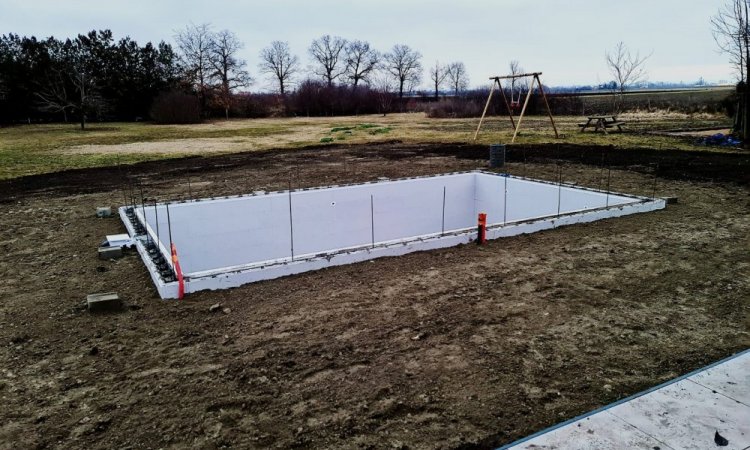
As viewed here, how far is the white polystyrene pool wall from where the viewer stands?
618 cm

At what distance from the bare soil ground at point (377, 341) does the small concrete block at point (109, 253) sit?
11cm

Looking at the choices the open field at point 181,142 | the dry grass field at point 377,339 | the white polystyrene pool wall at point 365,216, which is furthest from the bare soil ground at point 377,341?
the open field at point 181,142

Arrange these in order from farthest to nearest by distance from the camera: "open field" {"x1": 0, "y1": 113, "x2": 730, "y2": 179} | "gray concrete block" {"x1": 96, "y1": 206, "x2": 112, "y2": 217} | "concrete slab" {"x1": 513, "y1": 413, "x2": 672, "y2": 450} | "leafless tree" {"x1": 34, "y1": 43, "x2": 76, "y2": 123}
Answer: "leafless tree" {"x1": 34, "y1": 43, "x2": 76, "y2": 123} < "open field" {"x1": 0, "y1": 113, "x2": 730, "y2": 179} < "gray concrete block" {"x1": 96, "y1": 206, "x2": 112, "y2": 217} < "concrete slab" {"x1": 513, "y1": 413, "x2": 672, "y2": 450}

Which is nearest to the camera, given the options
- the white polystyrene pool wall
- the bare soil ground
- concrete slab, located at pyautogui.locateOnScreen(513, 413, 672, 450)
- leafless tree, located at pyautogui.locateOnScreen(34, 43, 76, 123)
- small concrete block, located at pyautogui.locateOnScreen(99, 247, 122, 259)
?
concrete slab, located at pyautogui.locateOnScreen(513, 413, 672, 450)

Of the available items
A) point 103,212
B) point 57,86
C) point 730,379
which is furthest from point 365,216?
point 57,86

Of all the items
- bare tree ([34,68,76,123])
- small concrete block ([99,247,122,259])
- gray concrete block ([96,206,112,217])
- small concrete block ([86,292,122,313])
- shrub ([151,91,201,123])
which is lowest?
small concrete block ([86,292,122,313])

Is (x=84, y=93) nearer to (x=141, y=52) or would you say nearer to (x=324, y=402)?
(x=141, y=52)

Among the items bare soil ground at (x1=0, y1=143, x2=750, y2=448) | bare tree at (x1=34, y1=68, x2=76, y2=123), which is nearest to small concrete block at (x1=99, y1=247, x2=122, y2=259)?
bare soil ground at (x1=0, y1=143, x2=750, y2=448)

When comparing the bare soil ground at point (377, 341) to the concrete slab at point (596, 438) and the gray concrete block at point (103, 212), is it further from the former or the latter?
the gray concrete block at point (103, 212)

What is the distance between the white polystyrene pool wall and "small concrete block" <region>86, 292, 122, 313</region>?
3.40 ft

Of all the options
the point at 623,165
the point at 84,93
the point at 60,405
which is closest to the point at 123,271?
the point at 60,405

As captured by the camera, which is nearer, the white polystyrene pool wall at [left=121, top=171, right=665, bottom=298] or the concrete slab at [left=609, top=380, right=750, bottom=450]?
the concrete slab at [left=609, top=380, right=750, bottom=450]

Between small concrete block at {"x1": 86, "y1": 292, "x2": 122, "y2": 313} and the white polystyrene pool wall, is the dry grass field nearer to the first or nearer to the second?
small concrete block at {"x1": 86, "y1": 292, "x2": 122, "y2": 313}

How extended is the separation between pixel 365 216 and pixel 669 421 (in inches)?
270
